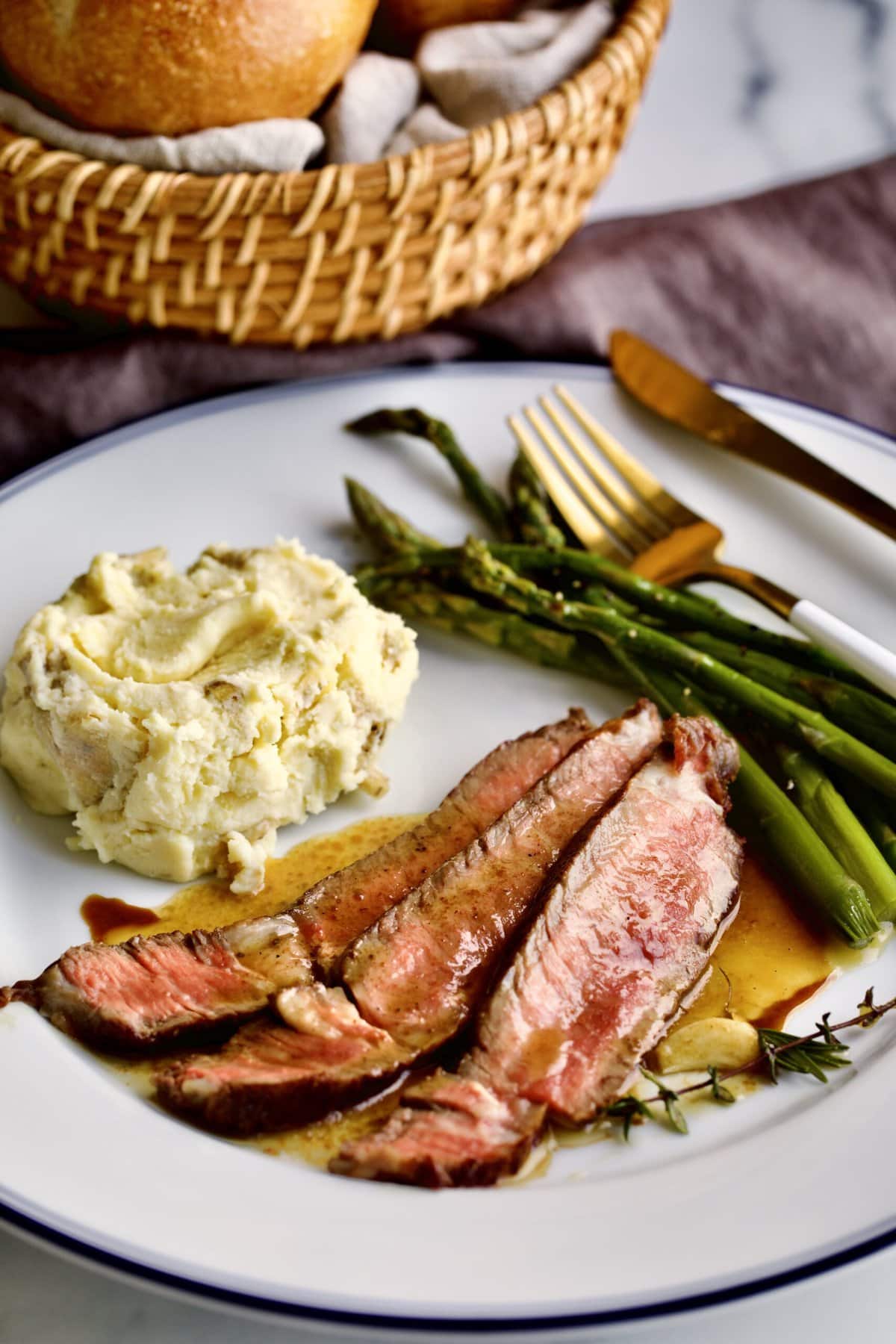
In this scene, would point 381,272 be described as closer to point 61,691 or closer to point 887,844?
point 61,691

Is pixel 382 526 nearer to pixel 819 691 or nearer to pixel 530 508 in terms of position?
pixel 530 508

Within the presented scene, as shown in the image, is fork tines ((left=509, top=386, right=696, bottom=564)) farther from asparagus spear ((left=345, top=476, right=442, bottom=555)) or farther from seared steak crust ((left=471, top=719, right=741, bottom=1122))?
seared steak crust ((left=471, top=719, right=741, bottom=1122))

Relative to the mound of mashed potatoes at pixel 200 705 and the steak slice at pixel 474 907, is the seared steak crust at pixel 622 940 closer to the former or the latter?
the steak slice at pixel 474 907

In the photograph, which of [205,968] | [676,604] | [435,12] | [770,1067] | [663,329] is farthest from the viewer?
[663,329]

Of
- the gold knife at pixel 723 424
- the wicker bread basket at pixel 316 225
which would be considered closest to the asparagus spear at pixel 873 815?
the gold knife at pixel 723 424

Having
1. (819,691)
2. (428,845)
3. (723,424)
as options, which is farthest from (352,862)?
(723,424)

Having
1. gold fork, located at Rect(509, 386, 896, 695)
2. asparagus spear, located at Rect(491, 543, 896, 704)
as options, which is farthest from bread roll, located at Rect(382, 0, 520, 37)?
asparagus spear, located at Rect(491, 543, 896, 704)
